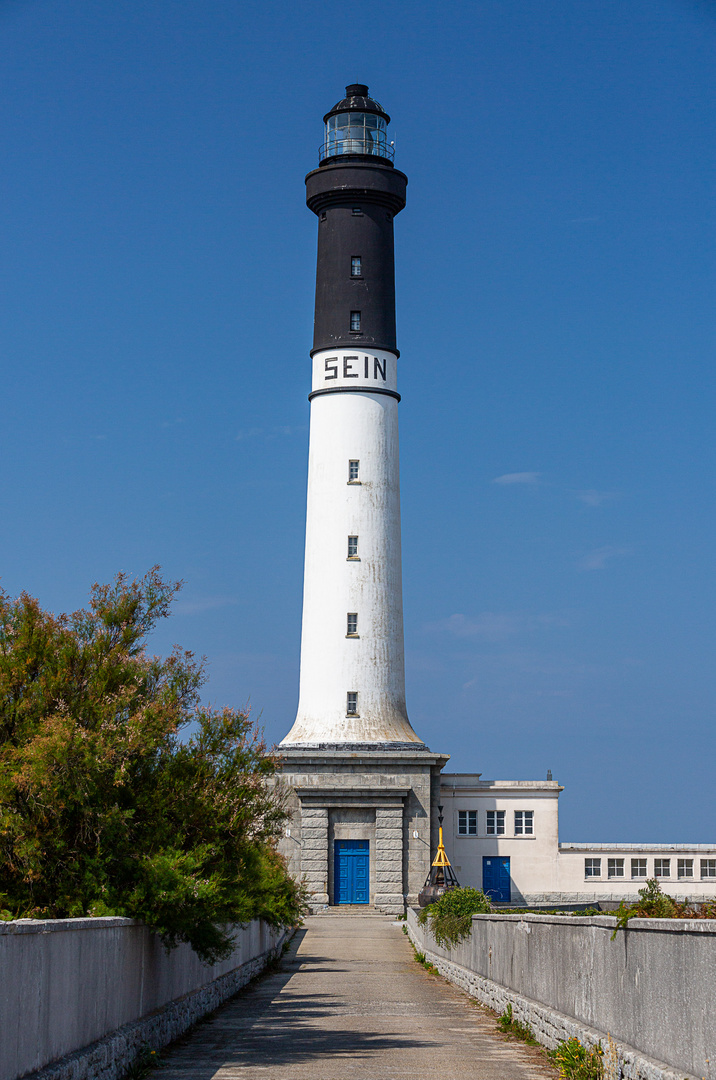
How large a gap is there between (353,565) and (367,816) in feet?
28.3

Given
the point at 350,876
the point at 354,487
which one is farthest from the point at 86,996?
the point at 354,487

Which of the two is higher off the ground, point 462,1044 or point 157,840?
point 157,840

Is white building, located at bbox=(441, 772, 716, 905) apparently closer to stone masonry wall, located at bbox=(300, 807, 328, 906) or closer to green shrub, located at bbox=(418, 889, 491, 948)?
stone masonry wall, located at bbox=(300, 807, 328, 906)

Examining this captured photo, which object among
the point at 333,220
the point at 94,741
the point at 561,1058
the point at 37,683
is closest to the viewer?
the point at 561,1058

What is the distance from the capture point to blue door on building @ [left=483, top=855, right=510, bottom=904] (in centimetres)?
4581

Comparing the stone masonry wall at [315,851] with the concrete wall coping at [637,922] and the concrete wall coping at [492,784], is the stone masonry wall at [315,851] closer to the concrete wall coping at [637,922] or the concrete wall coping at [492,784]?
the concrete wall coping at [492,784]

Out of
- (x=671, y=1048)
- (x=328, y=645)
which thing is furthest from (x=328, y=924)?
(x=671, y=1048)

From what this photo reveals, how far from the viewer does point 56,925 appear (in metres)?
10.1

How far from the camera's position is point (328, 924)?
3875 cm

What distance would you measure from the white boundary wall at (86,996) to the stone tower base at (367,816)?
25644 millimetres

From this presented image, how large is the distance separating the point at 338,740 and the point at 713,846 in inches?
612

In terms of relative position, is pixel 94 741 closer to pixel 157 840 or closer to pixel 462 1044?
pixel 157 840

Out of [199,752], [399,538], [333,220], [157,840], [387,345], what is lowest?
[157,840]

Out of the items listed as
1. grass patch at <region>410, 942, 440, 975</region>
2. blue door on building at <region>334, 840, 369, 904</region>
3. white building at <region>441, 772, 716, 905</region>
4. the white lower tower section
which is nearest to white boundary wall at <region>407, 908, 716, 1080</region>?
grass patch at <region>410, 942, 440, 975</region>
